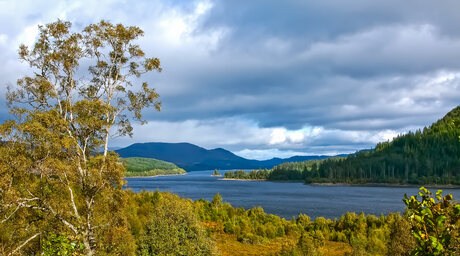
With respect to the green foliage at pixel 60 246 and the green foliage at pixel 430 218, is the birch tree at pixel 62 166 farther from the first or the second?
the green foliage at pixel 430 218

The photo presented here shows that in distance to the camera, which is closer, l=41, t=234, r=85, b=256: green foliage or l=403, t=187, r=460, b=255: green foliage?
l=403, t=187, r=460, b=255: green foliage

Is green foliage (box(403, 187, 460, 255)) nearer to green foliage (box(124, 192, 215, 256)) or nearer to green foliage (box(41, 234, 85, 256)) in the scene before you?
green foliage (box(41, 234, 85, 256))

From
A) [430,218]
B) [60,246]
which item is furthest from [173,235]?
[430,218]

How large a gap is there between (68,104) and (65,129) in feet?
5.42

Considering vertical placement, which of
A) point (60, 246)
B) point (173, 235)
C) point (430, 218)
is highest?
point (430, 218)

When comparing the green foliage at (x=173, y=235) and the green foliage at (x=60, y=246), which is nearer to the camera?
the green foliage at (x=60, y=246)

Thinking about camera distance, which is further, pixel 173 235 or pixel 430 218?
pixel 173 235

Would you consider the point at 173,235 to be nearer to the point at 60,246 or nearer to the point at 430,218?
the point at 60,246

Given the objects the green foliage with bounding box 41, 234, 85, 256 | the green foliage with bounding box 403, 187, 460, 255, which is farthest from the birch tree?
the green foliage with bounding box 403, 187, 460, 255

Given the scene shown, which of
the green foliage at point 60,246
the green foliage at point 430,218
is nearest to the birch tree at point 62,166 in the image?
the green foliage at point 60,246

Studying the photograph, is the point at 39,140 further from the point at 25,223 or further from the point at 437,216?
the point at 437,216

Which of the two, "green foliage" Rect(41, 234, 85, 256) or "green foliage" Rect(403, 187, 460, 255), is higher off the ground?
"green foliage" Rect(403, 187, 460, 255)

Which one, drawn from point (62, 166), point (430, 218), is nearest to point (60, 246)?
point (62, 166)

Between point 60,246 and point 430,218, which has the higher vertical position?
point 430,218
